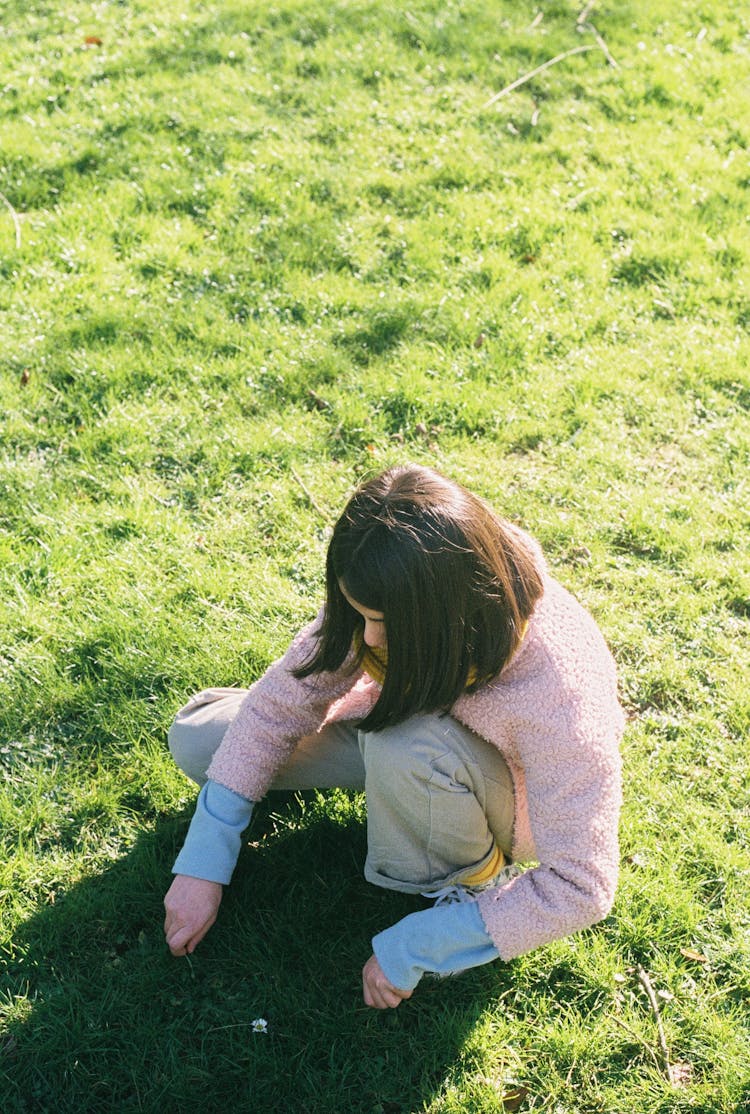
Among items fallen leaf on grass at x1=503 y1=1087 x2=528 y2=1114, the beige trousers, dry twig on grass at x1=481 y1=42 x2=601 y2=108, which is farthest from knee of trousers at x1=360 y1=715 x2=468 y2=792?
dry twig on grass at x1=481 y1=42 x2=601 y2=108

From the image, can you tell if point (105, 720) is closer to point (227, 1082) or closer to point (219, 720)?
point (219, 720)

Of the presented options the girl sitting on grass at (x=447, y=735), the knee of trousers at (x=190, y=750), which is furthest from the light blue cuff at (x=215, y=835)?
the knee of trousers at (x=190, y=750)

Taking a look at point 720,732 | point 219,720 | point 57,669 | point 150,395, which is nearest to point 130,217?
point 150,395

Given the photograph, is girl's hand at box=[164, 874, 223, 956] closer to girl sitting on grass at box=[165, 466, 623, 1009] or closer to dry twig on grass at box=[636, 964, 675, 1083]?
girl sitting on grass at box=[165, 466, 623, 1009]

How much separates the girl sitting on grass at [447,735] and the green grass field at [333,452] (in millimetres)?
250

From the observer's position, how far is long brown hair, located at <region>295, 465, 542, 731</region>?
2.01 metres

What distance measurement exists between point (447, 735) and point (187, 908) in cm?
72

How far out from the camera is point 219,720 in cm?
269

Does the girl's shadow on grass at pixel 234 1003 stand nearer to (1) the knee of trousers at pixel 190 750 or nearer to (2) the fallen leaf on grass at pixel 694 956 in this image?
(1) the knee of trousers at pixel 190 750

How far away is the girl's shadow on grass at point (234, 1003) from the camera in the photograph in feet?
7.66

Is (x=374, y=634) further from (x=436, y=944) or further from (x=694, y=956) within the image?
(x=694, y=956)

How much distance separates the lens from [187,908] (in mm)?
2451

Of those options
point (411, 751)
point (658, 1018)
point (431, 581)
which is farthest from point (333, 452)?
point (658, 1018)

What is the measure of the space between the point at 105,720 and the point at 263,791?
2.23 ft
